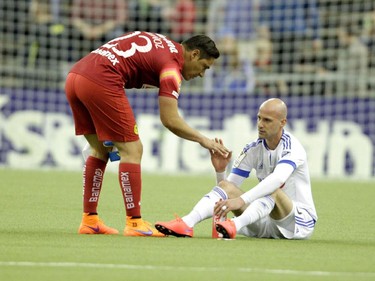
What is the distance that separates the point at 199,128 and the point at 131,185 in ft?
30.5

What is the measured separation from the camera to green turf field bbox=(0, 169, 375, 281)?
632cm

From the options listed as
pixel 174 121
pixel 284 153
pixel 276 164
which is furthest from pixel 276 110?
pixel 174 121

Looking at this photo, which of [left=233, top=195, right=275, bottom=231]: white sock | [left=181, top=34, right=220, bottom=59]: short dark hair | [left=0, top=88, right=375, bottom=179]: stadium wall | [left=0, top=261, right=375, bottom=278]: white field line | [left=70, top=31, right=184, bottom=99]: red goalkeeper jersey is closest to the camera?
[left=0, top=261, right=375, bottom=278]: white field line

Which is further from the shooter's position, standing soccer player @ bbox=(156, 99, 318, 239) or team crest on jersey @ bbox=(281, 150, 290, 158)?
team crest on jersey @ bbox=(281, 150, 290, 158)

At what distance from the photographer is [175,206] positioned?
38.5 ft

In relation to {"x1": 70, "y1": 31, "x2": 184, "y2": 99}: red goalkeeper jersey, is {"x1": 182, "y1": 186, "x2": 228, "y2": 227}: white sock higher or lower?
lower

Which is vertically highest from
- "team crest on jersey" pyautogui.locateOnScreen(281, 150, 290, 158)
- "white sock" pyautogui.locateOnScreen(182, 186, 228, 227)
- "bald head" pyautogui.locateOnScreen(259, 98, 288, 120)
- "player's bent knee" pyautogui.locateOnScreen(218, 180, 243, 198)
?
"bald head" pyautogui.locateOnScreen(259, 98, 288, 120)

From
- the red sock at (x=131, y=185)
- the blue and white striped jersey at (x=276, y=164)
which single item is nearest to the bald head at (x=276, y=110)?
the blue and white striped jersey at (x=276, y=164)

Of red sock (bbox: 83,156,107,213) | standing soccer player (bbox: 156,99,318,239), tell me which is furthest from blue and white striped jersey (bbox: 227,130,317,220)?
red sock (bbox: 83,156,107,213)

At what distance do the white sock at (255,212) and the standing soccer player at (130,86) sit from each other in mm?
483

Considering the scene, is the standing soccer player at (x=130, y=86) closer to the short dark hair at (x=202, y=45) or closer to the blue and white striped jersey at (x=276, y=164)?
the short dark hair at (x=202, y=45)

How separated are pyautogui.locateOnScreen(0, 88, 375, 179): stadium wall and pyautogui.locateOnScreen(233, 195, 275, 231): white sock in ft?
29.6

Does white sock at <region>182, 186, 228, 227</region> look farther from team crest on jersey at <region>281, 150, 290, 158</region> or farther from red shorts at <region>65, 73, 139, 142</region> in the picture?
red shorts at <region>65, 73, 139, 142</region>

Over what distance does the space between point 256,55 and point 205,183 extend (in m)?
4.55
